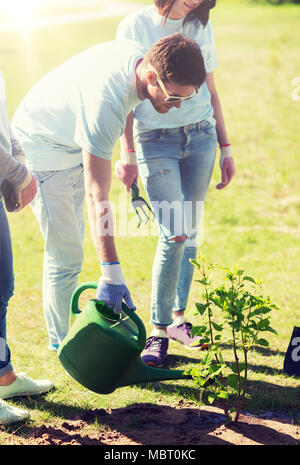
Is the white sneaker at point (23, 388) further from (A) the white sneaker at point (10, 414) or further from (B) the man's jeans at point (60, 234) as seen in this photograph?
(B) the man's jeans at point (60, 234)

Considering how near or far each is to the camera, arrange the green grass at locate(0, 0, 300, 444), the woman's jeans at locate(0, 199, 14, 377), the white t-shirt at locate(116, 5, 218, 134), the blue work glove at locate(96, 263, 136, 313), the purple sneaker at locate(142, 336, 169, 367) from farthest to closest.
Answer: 1. the purple sneaker at locate(142, 336, 169, 367)
2. the white t-shirt at locate(116, 5, 218, 134)
3. the green grass at locate(0, 0, 300, 444)
4. the woman's jeans at locate(0, 199, 14, 377)
5. the blue work glove at locate(96, 263, 136, 313)

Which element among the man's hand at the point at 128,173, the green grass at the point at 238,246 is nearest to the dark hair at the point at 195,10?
the man's hand at the point at 128,173

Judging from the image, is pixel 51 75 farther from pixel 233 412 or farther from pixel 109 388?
pixel 233 412

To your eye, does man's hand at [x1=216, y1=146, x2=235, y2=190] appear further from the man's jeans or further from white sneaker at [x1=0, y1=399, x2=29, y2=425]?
white sneaker at [x1=0, y1=399, x2=29, y2=425]

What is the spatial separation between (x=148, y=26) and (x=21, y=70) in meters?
10.7

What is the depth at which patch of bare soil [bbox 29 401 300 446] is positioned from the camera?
8.69 feet

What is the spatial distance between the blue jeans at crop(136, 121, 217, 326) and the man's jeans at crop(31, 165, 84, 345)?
379 mm

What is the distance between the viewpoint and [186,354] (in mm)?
3562

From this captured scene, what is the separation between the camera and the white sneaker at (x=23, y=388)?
2.99 metres

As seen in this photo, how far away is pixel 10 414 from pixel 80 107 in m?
1.39

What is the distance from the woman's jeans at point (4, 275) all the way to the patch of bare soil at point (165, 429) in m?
0.35

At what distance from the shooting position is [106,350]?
256 cm

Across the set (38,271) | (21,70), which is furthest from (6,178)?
(21,70)

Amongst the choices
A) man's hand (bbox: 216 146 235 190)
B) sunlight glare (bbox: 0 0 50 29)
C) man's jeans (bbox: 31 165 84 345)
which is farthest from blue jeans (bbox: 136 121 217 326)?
sunlight glare (bbox: 0 0 50 29)
